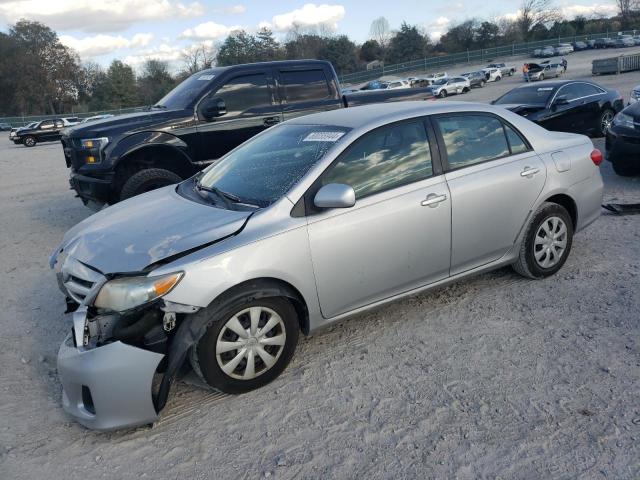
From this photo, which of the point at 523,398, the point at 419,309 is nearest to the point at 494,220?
the point at 419,309

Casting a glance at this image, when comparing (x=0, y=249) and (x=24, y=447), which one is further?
(x=0, y=249)

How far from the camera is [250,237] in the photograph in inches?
133

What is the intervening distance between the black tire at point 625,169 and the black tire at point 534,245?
160 inches

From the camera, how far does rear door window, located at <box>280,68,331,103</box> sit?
7.94 m

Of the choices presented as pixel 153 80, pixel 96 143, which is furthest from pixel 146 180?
pixel 153 80

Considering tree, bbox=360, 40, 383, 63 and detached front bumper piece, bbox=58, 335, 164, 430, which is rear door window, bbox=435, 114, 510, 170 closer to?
detached front bumper piece, bbox=58, 335, 164, 430

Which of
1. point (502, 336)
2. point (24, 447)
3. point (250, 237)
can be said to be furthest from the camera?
point (502, 336)

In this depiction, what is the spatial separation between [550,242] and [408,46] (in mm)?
94329

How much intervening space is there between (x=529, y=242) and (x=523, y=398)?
5.88 feet

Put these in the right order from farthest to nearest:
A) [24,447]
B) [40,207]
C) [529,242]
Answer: [40,207] < [529,242] < [24,447]

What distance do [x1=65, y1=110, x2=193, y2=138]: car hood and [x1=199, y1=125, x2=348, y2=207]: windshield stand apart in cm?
277

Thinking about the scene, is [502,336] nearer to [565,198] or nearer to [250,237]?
[565,198]

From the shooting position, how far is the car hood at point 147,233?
10.9ft

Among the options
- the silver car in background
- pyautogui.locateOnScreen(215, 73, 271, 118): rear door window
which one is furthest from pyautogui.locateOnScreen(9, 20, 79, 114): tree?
pyautogui.locateOnScreen(215, 73, 271, 118): rear door window
